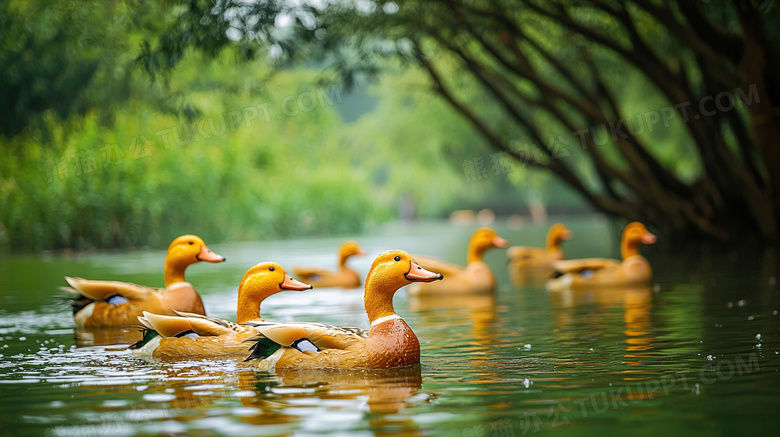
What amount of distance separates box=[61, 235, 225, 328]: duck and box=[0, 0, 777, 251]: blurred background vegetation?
490cm

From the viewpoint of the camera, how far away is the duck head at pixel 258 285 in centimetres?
881

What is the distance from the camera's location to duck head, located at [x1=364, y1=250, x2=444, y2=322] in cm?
768

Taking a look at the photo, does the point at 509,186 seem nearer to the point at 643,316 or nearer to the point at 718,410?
Answer: the point at 643,316

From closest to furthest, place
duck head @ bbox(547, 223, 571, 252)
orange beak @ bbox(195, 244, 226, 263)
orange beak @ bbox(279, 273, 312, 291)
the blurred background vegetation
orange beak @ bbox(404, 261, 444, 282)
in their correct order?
orange beak @ bbox(404, 261, 444, 282) < orange beak @ bbox(279, 273, 312, 291) < orange beak @ bbox(195, 244, 226, 263) < the blurred background vegetation < duck head @ bbox(547, 223, 571, 252)

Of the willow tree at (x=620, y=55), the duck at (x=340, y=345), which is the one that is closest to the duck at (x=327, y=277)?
the willow tree at (x=620, y=55)

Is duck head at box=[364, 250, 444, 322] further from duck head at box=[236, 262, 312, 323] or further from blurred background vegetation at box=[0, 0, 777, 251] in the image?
blurred background vegetation at box=[0, 0, 777, 251]

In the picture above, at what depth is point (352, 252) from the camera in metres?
17.5

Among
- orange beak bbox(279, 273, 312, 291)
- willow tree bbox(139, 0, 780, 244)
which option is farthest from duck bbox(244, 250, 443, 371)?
willow tree bbox(139, 0, 780, 244)

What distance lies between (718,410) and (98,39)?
20.1 metres

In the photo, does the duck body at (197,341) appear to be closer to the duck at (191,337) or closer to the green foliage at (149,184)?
the duck at (191,337)

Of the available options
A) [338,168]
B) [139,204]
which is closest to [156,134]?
[139,204]

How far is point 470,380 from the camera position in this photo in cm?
685

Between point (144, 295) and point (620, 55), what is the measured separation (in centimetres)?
1062

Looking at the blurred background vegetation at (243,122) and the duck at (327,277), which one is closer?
the duck at (327,277)
